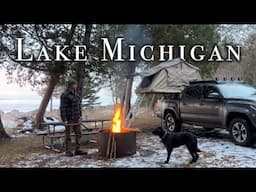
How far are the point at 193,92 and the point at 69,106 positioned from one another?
1.81 m

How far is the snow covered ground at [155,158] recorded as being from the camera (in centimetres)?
449

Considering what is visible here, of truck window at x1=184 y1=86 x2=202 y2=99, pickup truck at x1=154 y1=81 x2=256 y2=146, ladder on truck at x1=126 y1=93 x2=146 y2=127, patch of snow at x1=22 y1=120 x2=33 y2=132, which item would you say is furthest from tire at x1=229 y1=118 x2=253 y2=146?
patch of snow at x1=22 y1=120 x2=33 y2=132

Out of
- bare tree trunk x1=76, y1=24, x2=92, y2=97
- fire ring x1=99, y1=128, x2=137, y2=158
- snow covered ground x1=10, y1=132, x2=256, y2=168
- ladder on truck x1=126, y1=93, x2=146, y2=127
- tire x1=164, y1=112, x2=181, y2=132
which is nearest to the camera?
snow covered ground x1=10, y1=132, x2=256, y2=168

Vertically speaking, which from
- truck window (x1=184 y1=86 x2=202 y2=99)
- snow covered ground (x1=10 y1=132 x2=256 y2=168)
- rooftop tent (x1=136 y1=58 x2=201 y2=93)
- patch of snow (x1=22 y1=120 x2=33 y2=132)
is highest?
rooftop tent (x1=136 y1=58 x2=201 y2=93)

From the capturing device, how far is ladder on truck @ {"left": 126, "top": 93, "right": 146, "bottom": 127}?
16.3 feet

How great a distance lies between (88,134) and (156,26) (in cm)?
168

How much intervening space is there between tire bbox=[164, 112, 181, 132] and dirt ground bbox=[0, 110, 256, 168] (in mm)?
163

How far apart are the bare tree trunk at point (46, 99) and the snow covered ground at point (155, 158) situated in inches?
17.5

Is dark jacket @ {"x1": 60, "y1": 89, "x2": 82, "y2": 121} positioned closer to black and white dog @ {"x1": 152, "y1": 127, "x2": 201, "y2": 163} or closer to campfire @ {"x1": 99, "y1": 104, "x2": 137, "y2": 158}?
campfire @ {"x1": 99, "y1": 104, "x2": 137, "y2": 158}

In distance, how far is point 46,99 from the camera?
476cm

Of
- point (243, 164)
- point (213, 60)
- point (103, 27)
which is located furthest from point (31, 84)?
point (243, 164)

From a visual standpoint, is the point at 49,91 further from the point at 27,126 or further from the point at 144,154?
the point at 144,154

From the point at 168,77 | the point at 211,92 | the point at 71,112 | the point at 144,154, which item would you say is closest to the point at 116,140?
the point at 144,154

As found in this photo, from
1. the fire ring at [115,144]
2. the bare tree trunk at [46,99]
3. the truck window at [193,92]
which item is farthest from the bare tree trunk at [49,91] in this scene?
the truck window at [193,92]
